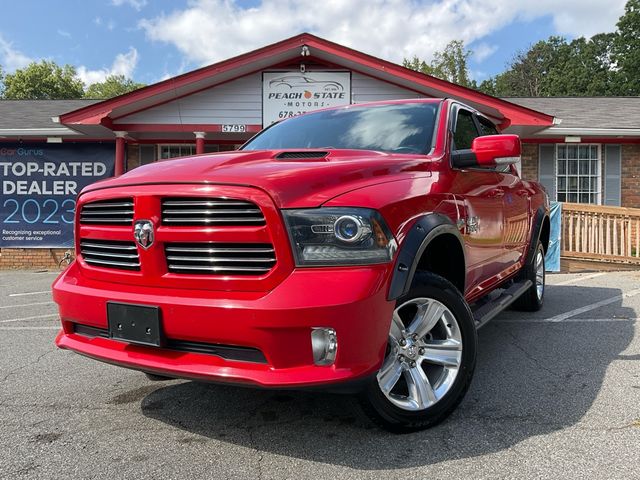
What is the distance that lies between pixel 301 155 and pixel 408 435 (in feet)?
5.23

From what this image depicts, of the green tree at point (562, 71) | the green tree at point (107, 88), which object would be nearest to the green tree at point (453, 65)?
the green tree at point (562, 71)

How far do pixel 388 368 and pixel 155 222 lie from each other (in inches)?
51.8

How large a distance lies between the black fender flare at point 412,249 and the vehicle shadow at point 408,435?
2.61 ft

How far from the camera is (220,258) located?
2.35 meters

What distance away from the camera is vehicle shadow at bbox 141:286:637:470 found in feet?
8.18

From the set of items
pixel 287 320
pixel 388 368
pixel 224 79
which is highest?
pixel 224 79

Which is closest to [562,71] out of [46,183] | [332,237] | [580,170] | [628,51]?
[628,51]

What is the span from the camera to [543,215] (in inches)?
219

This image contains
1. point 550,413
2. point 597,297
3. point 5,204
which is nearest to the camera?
point 550,413

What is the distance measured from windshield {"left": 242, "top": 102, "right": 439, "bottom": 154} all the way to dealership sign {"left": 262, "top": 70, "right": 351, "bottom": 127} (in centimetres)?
677

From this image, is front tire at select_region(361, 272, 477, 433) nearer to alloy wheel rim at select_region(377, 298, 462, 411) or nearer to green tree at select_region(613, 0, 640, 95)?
alloy wheel rim at select_region(377, 298, 462, 411)

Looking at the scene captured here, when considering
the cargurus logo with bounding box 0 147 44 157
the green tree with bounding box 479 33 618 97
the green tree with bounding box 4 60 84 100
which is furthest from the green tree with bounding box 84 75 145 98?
the cargurus logo with bounding box 0 147 44 157

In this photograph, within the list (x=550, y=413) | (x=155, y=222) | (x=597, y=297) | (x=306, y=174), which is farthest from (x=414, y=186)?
(x=597, y=297)

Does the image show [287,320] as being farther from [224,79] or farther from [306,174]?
[224,79]
